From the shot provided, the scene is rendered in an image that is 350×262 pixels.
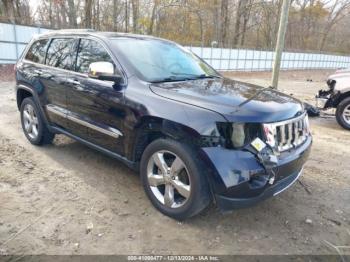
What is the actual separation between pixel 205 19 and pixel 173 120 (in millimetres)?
34749

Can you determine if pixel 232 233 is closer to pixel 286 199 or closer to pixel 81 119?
pixel 286 199

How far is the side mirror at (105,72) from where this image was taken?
3418 mm

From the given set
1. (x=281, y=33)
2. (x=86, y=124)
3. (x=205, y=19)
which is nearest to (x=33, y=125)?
(x=86, y=124)

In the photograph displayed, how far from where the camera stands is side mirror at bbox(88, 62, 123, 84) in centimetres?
342

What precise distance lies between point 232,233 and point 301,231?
687 mm

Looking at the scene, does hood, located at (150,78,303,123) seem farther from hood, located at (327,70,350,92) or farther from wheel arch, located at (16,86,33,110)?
hood, located at (327,70,350,92)

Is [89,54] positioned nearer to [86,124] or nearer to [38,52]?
[86,124]

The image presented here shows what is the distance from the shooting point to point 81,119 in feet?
13.4

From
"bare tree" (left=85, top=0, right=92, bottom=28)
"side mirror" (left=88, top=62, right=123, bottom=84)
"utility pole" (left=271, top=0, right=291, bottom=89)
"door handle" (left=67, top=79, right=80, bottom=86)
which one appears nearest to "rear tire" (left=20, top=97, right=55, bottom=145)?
"door handle" (left=67, top=79, right=80, bottom=86)

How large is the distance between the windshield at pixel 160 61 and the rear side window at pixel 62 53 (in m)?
0.76

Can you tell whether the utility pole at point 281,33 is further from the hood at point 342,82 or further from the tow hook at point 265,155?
the tow hook at point 265,155

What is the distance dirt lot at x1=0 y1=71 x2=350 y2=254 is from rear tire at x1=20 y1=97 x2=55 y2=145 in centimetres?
42

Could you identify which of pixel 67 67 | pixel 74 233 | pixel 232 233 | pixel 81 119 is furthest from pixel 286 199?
pixel 67 67

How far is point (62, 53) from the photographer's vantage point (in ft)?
14.8
